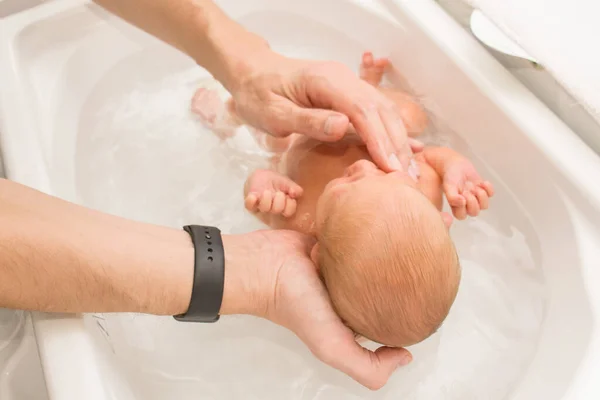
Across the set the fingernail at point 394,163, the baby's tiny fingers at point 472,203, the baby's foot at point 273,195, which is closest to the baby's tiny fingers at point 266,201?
the baby's foot at point 273,195

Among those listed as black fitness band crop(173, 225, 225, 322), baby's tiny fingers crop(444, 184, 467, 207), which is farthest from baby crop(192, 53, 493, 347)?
black fitness band crop(173, 225, 225, 322)

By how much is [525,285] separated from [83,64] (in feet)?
3.40

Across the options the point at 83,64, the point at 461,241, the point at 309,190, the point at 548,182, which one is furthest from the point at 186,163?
the point at 548,182

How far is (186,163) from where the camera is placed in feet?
4.27

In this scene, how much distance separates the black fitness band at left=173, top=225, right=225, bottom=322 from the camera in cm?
80

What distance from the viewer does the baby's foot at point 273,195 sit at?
3.16 ft

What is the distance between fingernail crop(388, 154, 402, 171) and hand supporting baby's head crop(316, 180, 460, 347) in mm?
122

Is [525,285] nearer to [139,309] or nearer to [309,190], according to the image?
[309,190]

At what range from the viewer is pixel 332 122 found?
0.87 metres

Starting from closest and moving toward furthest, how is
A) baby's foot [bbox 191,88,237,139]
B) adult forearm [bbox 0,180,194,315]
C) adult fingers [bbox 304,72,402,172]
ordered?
adult forearm [bbox 0,180,194,315], adult fingers [bbox 304,72,402,172], baby's foot [bbox 191,88,237,139]

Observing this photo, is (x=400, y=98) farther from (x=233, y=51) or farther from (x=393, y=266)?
(x=393, y=266)

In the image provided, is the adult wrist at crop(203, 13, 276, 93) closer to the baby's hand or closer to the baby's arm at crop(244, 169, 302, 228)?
the baby's arm at crop(244, 169, 302, 228)

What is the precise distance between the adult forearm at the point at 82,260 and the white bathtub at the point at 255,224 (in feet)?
0.22

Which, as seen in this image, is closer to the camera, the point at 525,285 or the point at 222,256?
the point at 222,256
